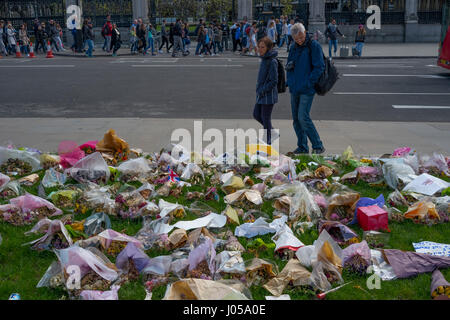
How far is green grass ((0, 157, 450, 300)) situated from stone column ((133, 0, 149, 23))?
27.6m

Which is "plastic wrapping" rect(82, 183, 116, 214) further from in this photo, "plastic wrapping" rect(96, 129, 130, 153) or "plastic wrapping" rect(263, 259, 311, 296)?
"plastic wrapping" rect(263, 259, 311, 296)

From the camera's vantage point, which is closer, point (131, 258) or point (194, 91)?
point (131, 258)

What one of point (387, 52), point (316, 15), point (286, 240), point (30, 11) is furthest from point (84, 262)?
point (30, 11)

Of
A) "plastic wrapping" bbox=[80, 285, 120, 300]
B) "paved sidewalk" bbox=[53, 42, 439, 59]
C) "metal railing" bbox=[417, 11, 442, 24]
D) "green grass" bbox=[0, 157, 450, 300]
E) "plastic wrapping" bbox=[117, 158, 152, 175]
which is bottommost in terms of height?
"green grass" bbox=[0, 157, 450, 300]

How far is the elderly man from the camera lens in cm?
700

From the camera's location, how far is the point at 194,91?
1395 centimetres

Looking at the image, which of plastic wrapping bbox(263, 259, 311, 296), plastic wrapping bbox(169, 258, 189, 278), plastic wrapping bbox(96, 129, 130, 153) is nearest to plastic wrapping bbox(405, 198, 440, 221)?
plastic wrapping bbox(263, 259, 311, 296)

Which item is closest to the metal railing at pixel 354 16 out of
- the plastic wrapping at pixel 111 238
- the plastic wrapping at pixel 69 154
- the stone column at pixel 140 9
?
the stone column at pixel 140 9

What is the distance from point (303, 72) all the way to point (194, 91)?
716 cm

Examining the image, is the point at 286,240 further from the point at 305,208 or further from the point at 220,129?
the point at 220,129

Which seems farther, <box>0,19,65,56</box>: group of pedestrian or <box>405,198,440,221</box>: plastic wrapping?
<box>0,19,65,56</box>: group of pedestrian

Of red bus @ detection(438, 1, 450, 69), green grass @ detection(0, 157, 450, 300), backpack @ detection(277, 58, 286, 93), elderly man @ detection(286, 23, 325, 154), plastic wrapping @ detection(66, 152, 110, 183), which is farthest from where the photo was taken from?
red bus @ detection(438, 1, 450, 69)

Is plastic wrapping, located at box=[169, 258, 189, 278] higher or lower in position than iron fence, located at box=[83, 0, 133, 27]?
lower

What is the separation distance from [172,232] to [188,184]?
151 centimetres
